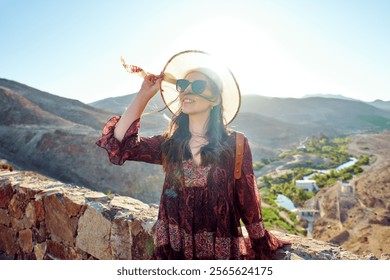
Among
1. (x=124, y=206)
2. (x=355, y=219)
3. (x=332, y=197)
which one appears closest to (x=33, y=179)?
(x=124, y=206)

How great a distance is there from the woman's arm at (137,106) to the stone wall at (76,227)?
33.5 inches

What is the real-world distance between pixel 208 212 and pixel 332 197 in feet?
54.9

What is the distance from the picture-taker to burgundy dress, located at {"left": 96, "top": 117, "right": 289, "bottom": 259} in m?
1.95

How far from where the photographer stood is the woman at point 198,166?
1.96 meters

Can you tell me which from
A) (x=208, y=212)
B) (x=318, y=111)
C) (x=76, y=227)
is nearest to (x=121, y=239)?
(x=76, y=227)

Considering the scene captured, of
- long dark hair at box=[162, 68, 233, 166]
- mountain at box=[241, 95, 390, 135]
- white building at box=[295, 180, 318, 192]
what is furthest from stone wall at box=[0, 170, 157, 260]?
mountain at box=[241, 95, 390, 135]

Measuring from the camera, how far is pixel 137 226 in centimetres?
271

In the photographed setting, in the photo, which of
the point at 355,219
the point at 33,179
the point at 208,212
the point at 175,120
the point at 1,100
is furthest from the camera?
the point at 1,100

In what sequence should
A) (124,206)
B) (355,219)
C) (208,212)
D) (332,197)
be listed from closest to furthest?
(208,212), (124,206), (355,219), (332,197)

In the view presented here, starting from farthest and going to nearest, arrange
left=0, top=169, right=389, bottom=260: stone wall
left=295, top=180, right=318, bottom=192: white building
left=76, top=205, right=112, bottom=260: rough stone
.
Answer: left=295, top=180, right=318, bottom=192: white building, left=76, top=205, right=112, bottom=260: rough stone, left=0, top=169, right=389, bottom=260: stone wall

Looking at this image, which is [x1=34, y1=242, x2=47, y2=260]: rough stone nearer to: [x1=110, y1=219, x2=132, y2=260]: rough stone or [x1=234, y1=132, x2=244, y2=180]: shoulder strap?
[x1=110, y1=219, x2=132, y2=260]: rough stone

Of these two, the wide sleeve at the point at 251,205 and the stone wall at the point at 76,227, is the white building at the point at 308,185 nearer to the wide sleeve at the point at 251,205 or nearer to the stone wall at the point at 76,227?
the stone wall at the point at 76,227

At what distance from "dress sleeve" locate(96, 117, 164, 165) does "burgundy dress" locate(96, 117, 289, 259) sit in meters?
0.18
